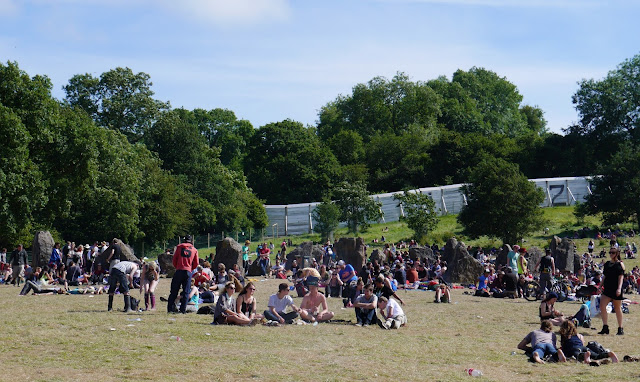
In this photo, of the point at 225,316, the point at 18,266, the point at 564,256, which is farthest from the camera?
the point at 564,256

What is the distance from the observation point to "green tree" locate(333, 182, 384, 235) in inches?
2454

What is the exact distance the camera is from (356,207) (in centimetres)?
6278

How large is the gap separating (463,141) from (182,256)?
65.6m

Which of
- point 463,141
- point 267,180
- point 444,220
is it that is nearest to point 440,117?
point 463,141

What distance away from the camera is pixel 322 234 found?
197 ft

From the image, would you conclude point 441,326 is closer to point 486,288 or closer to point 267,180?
point 486,288

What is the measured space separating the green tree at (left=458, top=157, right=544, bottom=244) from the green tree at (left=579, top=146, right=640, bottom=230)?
6.34 meters

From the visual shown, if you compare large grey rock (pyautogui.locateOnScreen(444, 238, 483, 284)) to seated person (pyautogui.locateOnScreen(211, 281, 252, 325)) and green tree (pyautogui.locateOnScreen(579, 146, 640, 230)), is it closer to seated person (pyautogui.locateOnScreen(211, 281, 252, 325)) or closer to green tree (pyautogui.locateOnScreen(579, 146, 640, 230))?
seated person (pyautogui.locateOnScreen(211, 281, 252, 325))

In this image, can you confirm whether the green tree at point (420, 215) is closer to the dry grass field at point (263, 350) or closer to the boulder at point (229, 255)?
the boulder at point (229, 255)

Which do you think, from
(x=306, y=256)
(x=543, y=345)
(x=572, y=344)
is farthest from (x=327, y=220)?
(x=543, y=345)

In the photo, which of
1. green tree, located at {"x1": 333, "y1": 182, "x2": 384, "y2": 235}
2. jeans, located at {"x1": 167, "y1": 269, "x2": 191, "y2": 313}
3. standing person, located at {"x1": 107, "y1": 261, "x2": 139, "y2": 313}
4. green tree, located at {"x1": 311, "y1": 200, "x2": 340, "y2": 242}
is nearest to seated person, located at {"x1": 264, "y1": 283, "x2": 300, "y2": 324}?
jeans, located at {"x1": 167, "y1": 269, "x2": 191, "y2": 313}

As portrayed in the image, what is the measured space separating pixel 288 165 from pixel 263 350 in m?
68.2

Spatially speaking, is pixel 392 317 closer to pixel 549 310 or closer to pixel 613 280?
pixel 549 310

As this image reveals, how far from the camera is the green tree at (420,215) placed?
5625cm
